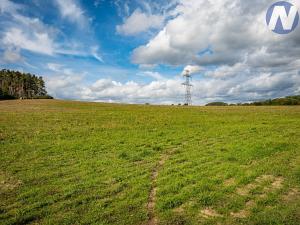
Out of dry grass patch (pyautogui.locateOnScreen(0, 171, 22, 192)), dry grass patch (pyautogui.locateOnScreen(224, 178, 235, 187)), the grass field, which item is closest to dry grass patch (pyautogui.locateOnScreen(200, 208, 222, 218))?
the grass field

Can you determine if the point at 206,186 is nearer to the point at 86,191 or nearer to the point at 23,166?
the point at 86,191

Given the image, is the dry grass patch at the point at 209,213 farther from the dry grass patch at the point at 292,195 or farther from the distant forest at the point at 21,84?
the distant forest at the point at 21,84

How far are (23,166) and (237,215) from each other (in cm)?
1117

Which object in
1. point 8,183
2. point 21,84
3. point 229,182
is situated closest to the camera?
point 229,182

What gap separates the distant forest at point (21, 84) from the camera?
489ft

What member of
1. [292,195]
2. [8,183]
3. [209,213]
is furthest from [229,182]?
[8,183]

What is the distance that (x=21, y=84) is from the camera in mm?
154250

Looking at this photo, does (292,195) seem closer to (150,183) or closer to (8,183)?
(150,183)

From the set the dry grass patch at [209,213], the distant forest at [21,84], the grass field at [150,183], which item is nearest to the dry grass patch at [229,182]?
the grass field at [150,183]

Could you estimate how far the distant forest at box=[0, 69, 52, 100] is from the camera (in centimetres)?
14900

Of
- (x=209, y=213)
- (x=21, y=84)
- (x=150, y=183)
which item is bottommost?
(x=209, y=213)

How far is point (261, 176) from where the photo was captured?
12.3 m

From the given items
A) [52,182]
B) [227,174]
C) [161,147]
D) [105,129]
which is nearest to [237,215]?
[227,174]

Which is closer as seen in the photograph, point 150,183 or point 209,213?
point 209,213
